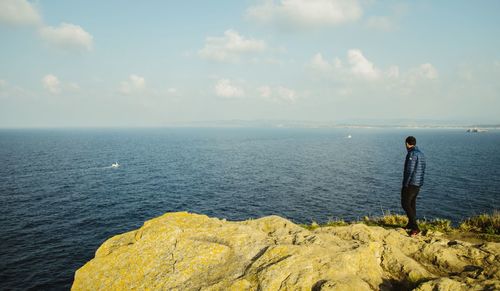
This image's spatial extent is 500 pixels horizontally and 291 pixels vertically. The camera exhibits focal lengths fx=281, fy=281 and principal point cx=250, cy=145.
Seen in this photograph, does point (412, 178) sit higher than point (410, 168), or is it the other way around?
point (410, 168)

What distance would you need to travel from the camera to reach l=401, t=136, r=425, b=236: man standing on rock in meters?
10.6

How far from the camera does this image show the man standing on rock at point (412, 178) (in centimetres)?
1065

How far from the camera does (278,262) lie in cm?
664

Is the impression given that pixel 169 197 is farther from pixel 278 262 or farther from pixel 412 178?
pixel 278 262

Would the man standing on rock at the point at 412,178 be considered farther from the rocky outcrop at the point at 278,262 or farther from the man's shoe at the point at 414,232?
the rocky outcrop at the point at 278,262

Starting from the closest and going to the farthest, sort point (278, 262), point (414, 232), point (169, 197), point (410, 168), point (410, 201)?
1. point (278, 262)
2. point (414, 232)
3. point (410, 168)
4. point (410, 201)
5. point (169, 197)

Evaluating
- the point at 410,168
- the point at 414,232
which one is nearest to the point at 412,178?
the point at 410,168

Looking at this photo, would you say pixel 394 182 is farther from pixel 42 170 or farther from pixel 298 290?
pixel 42 170

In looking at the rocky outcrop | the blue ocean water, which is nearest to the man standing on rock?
the rocky outcrop

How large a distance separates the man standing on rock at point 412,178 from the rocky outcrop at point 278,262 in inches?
72.3

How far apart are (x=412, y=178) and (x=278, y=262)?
23.4 ft

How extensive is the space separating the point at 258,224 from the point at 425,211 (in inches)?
1505

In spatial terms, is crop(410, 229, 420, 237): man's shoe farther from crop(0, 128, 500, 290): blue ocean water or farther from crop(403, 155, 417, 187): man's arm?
crop(0, 128, 500, 290): blue ocean water

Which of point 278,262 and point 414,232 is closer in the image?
point 278,262
